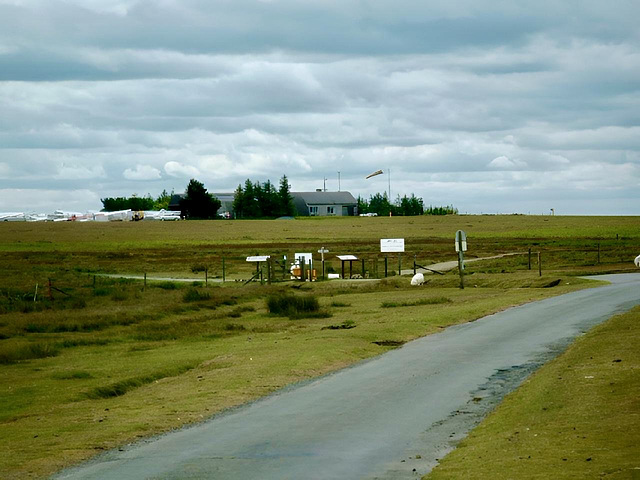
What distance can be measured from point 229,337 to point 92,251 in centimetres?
6893

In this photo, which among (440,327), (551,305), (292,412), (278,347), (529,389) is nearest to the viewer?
(292,412)

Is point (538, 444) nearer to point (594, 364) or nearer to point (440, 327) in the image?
point (594, 364)

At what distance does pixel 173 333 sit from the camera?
32156mm

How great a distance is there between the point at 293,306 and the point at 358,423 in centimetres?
2409

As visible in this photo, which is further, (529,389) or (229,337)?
(229,337)

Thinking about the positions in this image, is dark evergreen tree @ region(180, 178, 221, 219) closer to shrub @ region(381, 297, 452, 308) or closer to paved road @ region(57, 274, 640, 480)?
shrub @ region(381, 297, 452, 308)

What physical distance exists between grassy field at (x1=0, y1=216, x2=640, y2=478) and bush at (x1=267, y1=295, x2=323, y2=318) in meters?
0.38

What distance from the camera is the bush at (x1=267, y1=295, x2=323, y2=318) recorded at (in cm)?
3716

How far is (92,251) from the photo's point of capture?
9638cm

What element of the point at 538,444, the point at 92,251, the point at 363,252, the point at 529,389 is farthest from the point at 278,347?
the point at 92,251

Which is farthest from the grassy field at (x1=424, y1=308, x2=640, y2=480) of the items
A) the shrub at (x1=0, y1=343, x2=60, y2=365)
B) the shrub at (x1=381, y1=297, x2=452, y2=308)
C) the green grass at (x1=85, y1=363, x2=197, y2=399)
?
the shrub at (x1=381, y1=297, x2=452, y2=308)

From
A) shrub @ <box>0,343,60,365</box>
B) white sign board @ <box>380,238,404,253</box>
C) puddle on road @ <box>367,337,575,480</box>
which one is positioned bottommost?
shrub @ <box>0,343,60,365</box>

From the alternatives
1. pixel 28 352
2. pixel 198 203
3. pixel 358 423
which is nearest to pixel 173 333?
pixel 28 352

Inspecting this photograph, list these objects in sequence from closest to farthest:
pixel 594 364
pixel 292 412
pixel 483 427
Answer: pixel 483 427, pixel 292 412, pixel 594 364
